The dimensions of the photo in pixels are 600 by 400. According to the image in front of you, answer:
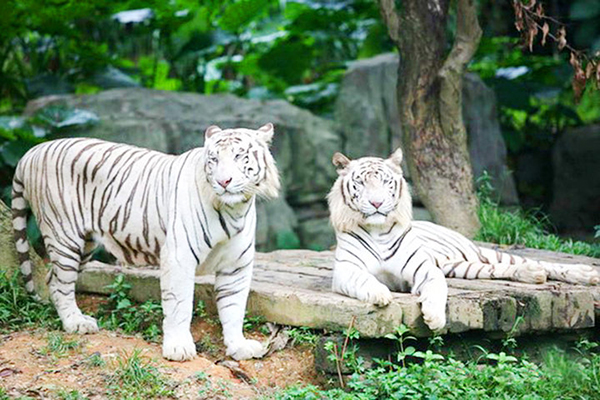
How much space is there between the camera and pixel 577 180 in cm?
1152

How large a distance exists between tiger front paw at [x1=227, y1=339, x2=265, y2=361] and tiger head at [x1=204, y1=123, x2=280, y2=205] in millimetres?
854

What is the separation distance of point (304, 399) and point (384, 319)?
2.12 ft

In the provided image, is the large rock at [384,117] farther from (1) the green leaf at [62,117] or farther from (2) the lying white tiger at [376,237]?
(2) the lying white tiger at [376,237]

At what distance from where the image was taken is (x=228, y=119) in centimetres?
946

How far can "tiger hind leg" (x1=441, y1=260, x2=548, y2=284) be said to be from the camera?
18.3ft

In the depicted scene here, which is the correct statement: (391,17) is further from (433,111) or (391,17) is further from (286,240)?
(286,240)

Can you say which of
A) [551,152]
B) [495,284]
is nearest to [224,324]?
[495,284]

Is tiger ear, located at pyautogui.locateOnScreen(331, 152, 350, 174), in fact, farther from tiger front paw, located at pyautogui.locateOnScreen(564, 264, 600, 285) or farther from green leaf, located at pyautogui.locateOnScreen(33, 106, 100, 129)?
green leaf, located at pyautogui.locateOnScreen(33, 106, 100, 129)

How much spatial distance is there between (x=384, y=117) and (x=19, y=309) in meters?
5.71

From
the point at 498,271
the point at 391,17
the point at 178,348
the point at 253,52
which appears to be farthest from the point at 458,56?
the point at 253,52

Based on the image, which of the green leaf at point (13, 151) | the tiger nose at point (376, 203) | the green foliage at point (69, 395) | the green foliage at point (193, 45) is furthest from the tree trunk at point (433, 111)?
the green foliage at point (69, 395)

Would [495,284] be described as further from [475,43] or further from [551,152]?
[551,152]

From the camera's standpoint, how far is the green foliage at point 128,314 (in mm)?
5594

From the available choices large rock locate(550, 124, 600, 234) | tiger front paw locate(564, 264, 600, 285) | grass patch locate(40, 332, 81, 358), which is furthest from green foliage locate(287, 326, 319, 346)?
large rock locate(550, 124, 600, 234)
